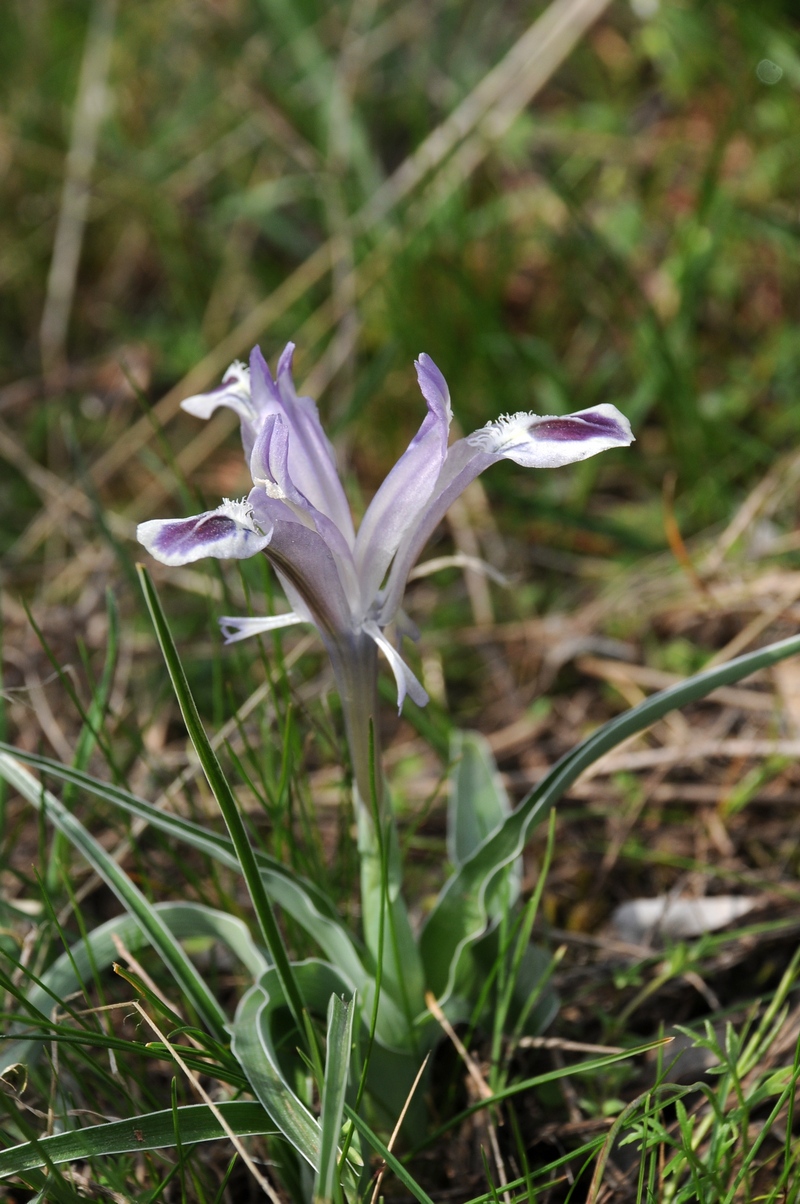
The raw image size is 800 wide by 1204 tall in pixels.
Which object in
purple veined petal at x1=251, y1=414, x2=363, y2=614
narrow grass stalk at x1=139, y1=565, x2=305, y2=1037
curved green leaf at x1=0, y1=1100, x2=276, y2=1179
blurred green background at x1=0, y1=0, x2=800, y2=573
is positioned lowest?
curved green leaf at x1=0, y1=1100, x2=276, y2=1179

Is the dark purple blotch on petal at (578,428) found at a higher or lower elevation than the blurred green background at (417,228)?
lower

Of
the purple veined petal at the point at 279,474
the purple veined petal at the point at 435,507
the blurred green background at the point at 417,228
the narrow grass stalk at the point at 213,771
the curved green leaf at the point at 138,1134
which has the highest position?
the blurred green background at the point at 417,228

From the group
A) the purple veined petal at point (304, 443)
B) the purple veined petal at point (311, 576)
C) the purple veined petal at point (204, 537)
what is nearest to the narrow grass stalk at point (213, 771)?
the purple veined petal at point (204, 537)

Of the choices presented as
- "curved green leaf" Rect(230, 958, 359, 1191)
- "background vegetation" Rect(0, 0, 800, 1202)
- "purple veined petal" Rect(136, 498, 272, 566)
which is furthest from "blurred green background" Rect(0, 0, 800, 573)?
"purple veined petal" Rect(136, 498, 272, 566)

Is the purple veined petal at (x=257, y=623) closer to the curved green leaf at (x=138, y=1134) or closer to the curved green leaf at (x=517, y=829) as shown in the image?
the curved green leaf at (x=517, y=829)

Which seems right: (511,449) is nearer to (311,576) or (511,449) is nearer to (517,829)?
(311,576)

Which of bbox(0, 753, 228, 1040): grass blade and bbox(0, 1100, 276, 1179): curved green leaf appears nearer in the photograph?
bbox(0, 1100, 276, 1179): curved green leaf

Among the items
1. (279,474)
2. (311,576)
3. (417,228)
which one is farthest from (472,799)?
(417,228)

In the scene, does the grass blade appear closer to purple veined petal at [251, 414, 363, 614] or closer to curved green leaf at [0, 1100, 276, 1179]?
curved green leaf at [0, 1100, 276, 1179]
